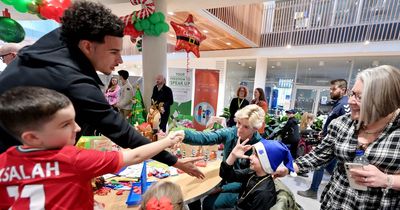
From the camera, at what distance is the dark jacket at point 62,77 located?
32.8 inches

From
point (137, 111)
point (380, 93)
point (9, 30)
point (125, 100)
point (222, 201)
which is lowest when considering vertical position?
point (222, 201)

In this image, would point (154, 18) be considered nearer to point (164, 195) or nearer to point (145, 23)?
point (145, 23)

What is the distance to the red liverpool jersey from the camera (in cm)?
69

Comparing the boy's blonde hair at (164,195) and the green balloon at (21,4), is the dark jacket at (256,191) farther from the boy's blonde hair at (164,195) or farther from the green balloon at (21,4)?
the green balloon at (21,4)

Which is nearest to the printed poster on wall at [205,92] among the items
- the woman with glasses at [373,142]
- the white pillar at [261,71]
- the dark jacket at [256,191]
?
the white pillar at [261,71]

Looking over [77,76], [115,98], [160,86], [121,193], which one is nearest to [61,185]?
[77,76]

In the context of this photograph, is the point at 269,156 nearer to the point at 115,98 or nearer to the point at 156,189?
the point at 156,189

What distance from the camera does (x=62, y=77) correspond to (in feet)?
2.74

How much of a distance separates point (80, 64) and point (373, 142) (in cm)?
137

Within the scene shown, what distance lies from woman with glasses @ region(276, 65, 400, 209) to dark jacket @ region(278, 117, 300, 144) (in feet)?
10.4

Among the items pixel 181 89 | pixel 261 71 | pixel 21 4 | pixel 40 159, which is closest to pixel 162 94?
pixel 181 89

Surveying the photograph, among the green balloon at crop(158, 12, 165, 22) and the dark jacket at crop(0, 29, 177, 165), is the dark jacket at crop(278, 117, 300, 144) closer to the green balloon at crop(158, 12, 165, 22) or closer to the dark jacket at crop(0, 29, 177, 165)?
the green balloon at crop(158, 12, 165, 22)

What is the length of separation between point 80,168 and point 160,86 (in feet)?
11.3

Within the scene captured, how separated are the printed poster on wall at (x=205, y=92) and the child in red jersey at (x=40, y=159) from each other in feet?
18.2
